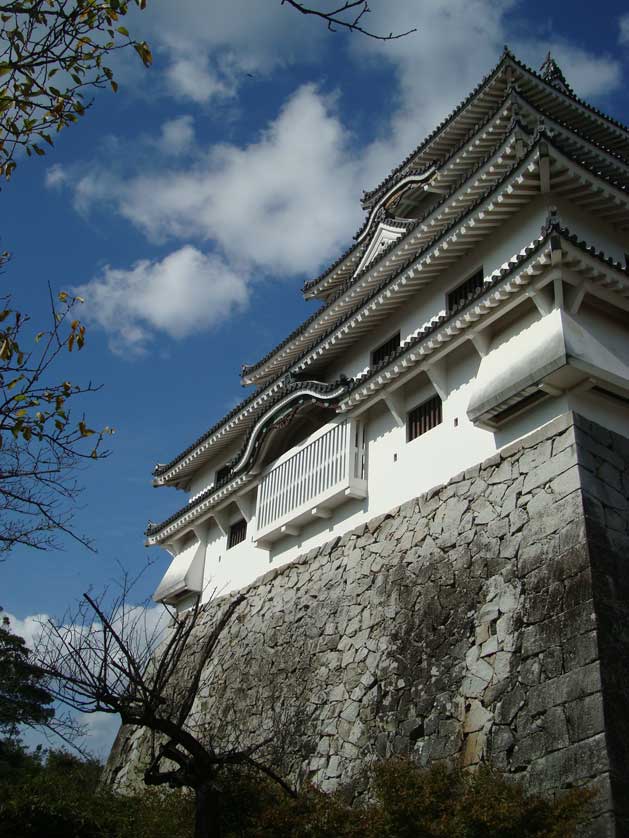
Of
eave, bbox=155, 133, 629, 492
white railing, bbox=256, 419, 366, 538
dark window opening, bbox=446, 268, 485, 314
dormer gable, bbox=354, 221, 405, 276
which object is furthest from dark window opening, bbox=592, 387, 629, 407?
dormer gable, bbox=354, 221, 405, 276

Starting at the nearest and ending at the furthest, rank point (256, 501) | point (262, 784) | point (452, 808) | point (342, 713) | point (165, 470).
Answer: point (452, 808) → point (262, 784) → point (342, 713) → point (256, 501) → point (165, 470)

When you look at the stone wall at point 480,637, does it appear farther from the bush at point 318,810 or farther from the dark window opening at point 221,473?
the dark window opening at point 221,473

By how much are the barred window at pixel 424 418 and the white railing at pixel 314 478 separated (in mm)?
1150

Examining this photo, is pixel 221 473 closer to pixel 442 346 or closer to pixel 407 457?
pixel 407 457

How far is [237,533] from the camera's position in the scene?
18.5 m

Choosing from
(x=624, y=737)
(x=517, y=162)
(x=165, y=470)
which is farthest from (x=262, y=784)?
(x=165, y=470)

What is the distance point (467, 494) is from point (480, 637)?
222cm

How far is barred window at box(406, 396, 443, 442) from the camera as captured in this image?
42.9 ft

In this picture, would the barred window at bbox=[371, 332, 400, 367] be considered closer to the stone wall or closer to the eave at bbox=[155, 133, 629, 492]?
the eave at bbox=[155, 133, 629, 492]

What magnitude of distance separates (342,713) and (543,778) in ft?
13.2

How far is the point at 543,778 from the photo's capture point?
8.34m

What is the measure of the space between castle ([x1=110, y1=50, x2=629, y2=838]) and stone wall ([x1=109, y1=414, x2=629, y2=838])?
0.10 feet

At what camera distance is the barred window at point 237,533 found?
1828 centimetres

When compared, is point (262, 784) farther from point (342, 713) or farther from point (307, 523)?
point (307, 523)
